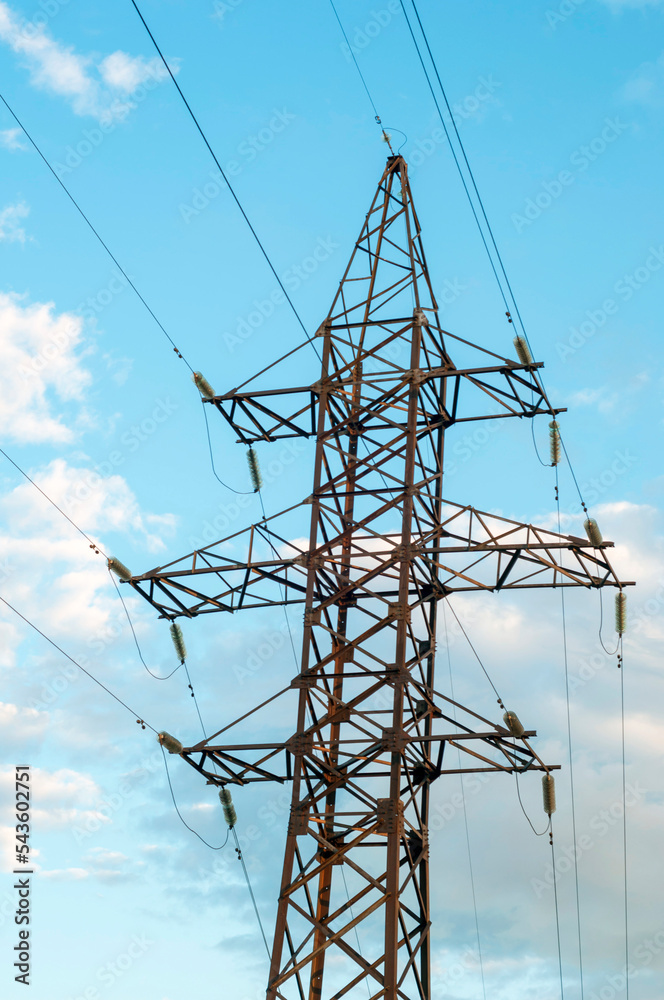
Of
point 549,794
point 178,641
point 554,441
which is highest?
point 554,441

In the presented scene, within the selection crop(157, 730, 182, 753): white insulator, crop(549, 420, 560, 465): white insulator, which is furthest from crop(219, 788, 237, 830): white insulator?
crop(549, 420, 560, 465): white insulator

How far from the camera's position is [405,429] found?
23125 mm

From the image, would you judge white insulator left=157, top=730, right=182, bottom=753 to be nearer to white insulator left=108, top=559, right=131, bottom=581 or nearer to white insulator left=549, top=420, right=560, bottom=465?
white insulator left=108, top=559, right=131, bottom=581

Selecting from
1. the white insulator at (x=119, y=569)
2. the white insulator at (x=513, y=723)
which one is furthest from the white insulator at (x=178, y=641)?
the white insulator at (x=513, y=723)

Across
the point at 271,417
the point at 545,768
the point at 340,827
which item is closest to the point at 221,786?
the point at 340,827

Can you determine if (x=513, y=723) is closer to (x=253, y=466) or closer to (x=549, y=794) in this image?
(x=549, y=794)

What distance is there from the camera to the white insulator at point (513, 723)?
810 inches

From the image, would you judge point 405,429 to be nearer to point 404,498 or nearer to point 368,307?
point 404,498

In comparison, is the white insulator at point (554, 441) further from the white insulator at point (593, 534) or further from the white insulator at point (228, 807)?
the white insulator at point (228, 807)

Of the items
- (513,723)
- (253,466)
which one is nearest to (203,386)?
(253,466)

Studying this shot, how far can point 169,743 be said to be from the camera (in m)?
22.0

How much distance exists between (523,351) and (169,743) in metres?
10.2

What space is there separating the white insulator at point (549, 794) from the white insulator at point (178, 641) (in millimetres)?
7773

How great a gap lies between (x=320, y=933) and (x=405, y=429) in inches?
375
